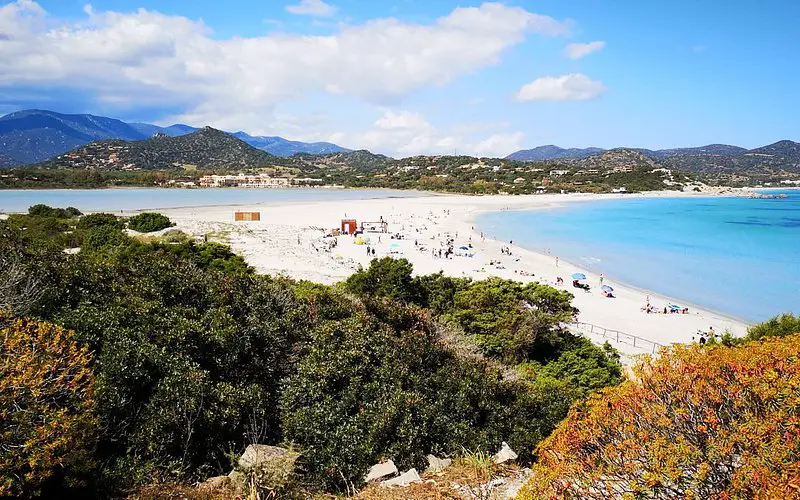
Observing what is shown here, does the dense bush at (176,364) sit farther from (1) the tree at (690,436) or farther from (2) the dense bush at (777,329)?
(2) the dense bush at (777,329)

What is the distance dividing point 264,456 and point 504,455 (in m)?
3.14

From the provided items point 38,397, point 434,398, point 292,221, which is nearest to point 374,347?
point 434,398

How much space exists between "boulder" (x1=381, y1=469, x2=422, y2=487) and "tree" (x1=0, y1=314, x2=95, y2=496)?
9.80 ft

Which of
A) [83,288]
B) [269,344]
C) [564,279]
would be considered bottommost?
[564,279]

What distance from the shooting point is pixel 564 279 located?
88.7 ft

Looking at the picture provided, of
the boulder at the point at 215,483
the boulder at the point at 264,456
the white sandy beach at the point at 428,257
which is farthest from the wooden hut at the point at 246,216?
the boulder at the point at 215,483

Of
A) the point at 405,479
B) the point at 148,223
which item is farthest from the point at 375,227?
the point at 405,479

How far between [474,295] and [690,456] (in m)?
12.4

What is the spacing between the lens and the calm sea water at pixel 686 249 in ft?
83.4

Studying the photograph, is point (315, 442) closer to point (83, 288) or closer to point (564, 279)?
point (83, 288)

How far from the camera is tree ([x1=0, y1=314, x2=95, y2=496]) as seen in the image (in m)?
3.71

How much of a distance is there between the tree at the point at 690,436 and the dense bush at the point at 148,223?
3683 centimetres

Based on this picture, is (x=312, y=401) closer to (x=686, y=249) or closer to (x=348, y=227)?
(x=348, y=227)

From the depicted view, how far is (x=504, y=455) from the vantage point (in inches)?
248
